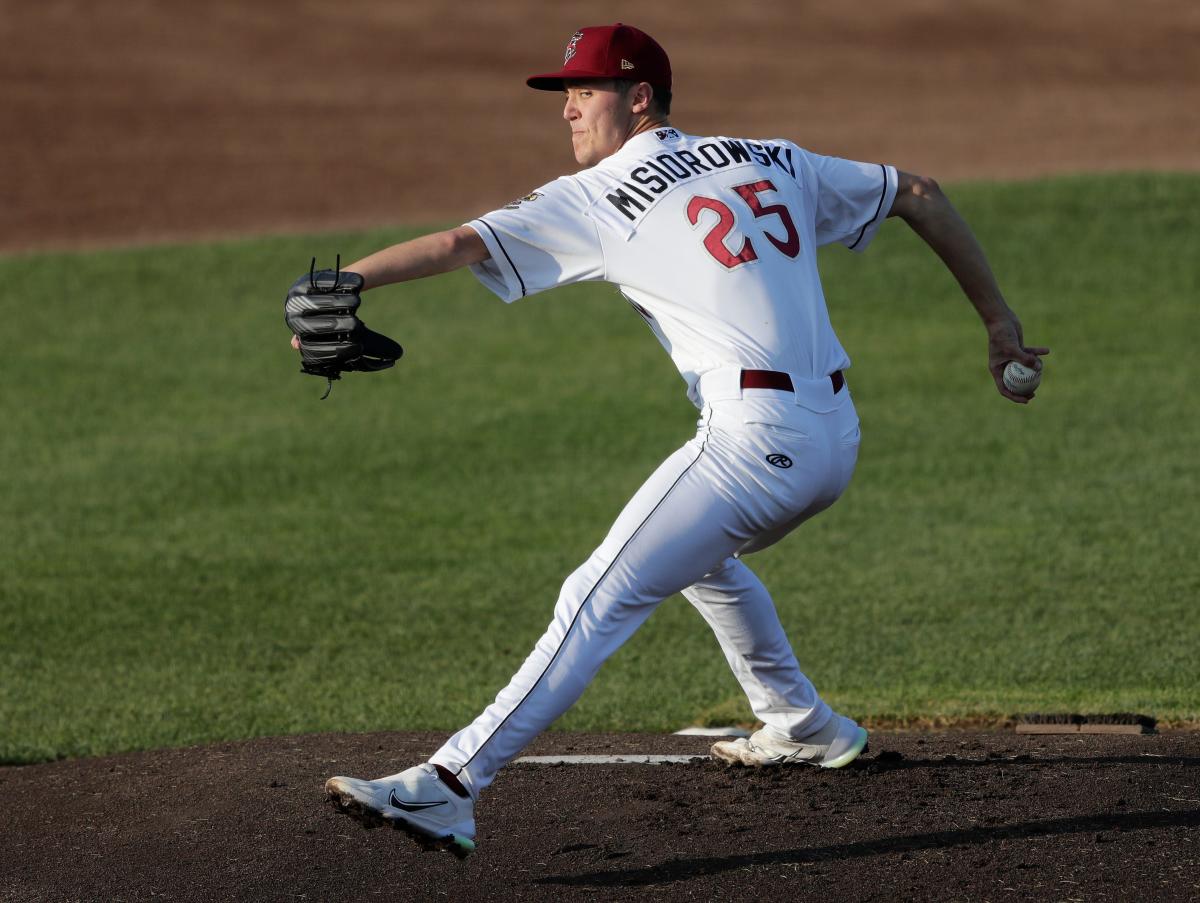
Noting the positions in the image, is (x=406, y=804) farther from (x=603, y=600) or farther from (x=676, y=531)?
Answer: (x=676, y=531)

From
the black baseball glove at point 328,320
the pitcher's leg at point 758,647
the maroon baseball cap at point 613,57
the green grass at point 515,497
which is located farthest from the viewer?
the green grass at point 515,497

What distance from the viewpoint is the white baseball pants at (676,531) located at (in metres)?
3.99

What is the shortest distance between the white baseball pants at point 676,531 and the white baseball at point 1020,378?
66 centimetres

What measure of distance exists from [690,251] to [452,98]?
21954 millimetres

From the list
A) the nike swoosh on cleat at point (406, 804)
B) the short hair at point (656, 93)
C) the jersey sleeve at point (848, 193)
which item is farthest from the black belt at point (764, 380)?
the nike swoosh on cleat at point (406, 804)

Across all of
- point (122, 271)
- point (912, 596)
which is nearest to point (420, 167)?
point (122, 271)

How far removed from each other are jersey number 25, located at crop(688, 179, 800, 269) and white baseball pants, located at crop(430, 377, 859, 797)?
1.08ft

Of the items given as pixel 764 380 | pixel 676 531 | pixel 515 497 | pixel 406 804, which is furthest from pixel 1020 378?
pixel 515 497

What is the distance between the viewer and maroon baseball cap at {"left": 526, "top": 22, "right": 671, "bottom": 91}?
4.28 meters

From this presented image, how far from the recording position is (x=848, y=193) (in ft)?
14.9

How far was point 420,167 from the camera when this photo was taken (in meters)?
21.7

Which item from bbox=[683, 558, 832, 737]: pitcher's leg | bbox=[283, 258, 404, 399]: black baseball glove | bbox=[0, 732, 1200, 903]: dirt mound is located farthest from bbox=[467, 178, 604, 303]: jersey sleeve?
bbox=[0, 732, 1200, 903]: dirt mound

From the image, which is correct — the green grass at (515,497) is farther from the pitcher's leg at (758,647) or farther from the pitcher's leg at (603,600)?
the pitcher's leg at (603,600)

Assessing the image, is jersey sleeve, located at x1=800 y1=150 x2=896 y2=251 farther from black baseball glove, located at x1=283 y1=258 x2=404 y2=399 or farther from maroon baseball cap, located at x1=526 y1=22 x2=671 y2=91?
black baseball glove, located at x1=283 y1=258 x2=404 y2=399
